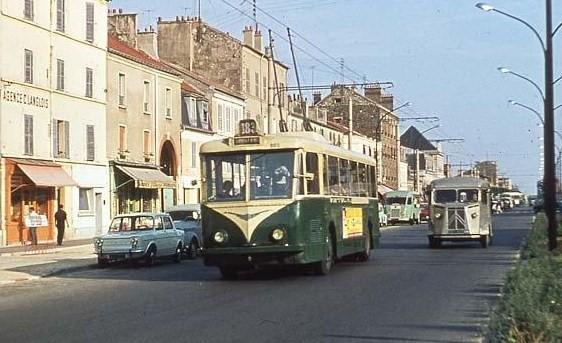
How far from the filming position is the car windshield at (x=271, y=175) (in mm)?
21734

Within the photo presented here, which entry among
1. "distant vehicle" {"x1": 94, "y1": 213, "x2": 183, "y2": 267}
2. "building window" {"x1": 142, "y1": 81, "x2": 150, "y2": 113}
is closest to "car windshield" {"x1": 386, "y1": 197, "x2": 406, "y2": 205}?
"building window" {"x1": 142, "y1": 81, "x2": 150, "y2": 113}

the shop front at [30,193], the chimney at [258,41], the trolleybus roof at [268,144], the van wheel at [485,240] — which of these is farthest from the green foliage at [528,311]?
the chimney at [258,41]

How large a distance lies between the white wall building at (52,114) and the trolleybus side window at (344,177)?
19.0 metres

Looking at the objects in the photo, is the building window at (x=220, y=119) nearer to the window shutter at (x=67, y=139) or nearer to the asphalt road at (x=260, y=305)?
the window shutter at (x=67, y=139)

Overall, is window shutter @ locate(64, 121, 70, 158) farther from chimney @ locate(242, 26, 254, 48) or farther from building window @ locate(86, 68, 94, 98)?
chimney @ locate(242, 26, 254, 48)

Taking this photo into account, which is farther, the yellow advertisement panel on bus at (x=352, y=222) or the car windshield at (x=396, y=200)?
the car windshield at (x=396, y=200)

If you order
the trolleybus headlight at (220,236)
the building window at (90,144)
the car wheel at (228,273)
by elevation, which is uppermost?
the building window at (90,144)

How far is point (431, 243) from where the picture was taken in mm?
37188

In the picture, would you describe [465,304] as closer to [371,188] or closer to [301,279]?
[301,279]

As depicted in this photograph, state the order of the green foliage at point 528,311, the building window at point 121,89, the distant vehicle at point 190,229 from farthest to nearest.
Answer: the building window at point 121,89 < the distant vehicle at point 190,229 < the green foliage at point 528,311

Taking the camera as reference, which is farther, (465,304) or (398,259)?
(398,259)

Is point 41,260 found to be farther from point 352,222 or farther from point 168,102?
point 168,102

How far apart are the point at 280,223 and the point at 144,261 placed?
9141 millimetres

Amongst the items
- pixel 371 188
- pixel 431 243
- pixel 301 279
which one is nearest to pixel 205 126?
pixel 431 243
